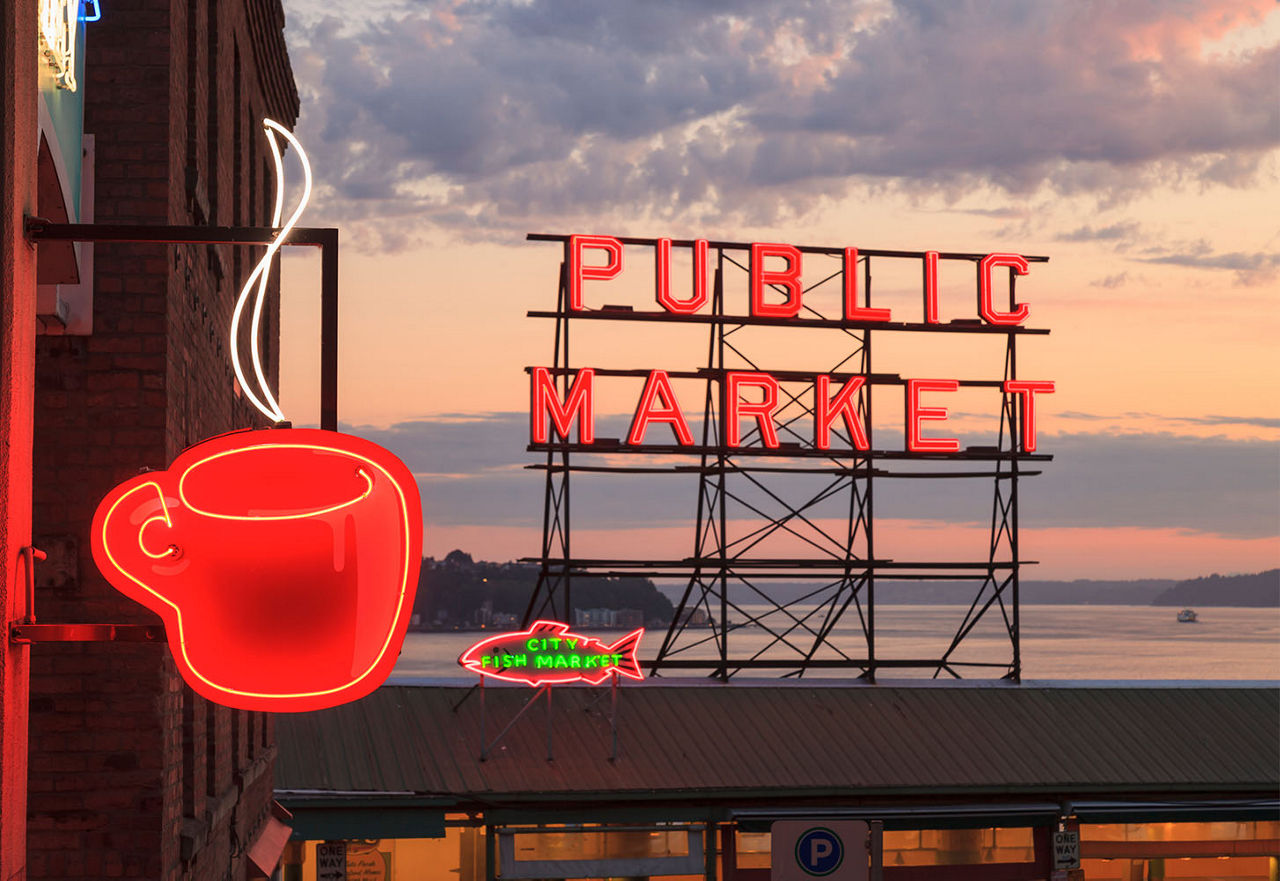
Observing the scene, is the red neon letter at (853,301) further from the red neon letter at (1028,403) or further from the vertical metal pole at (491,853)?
the vertical metal pole at (491,853)

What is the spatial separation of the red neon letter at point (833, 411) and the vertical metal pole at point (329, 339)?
24.6 m

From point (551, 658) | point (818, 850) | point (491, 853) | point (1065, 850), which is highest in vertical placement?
point (551, 658)

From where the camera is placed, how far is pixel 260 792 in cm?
1634

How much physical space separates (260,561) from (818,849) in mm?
12088

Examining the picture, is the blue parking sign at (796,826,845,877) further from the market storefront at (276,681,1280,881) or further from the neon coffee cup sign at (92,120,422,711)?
the neon coffee cup sign at (92,120,422,711)

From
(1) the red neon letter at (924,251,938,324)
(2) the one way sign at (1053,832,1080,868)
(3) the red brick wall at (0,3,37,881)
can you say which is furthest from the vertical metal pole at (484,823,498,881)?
(3) the red brick wall at (0,3,37,881)

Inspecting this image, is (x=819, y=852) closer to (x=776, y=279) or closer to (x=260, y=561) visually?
(x=260, y=561)

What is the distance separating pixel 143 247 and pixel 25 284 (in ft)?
10.2

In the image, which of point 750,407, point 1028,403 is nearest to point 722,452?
point 750,407

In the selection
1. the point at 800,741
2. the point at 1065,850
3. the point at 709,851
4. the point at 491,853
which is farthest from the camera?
the point at 800,741

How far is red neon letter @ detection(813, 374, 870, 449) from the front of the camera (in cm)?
3008

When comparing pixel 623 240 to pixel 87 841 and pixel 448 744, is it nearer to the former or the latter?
pixel 448 744

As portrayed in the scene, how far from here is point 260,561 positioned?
205 inches

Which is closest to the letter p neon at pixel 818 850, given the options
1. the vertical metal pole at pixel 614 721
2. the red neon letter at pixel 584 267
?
the vertical metal pole at pixel 614 721
